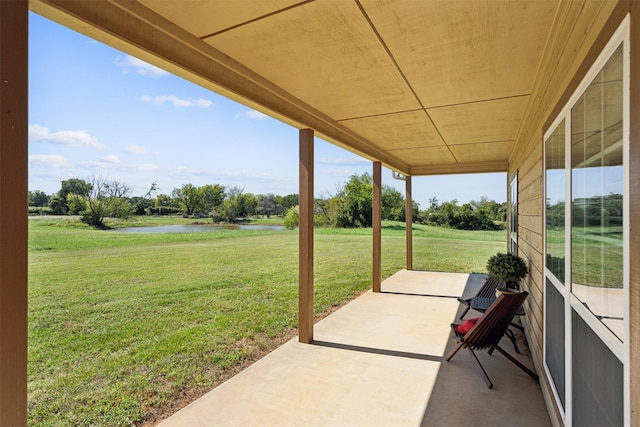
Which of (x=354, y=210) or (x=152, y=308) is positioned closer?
(x=152, y=308)

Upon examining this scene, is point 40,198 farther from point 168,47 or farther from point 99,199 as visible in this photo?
point 168,47

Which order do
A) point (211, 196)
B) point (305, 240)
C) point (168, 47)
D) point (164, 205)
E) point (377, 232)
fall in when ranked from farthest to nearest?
point (211, 196) < point (164, 205) < point (377, 232) < point (305, 240) < point (168, 47)

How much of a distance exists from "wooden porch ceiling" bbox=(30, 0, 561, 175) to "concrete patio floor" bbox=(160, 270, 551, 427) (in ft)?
7.80

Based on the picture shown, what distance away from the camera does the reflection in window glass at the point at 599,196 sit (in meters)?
1.10

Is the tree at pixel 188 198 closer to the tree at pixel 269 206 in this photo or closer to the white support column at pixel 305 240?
the tree at pixel 269 206

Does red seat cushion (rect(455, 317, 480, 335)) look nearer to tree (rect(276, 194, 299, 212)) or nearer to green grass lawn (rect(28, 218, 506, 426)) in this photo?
green grass lawn (rect(28, 218, 506, 426))

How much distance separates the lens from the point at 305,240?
3.60 meters

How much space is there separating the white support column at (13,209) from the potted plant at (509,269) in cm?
419

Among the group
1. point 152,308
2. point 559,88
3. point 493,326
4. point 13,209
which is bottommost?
point 152,308

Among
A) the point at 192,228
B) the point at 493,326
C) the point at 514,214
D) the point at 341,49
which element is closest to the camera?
the point at 341,49

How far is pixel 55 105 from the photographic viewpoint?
902cm

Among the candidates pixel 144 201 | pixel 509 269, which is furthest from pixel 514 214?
pixel 144 201

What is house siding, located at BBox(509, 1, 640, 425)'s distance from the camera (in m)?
1.08

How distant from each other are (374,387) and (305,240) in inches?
62.3
